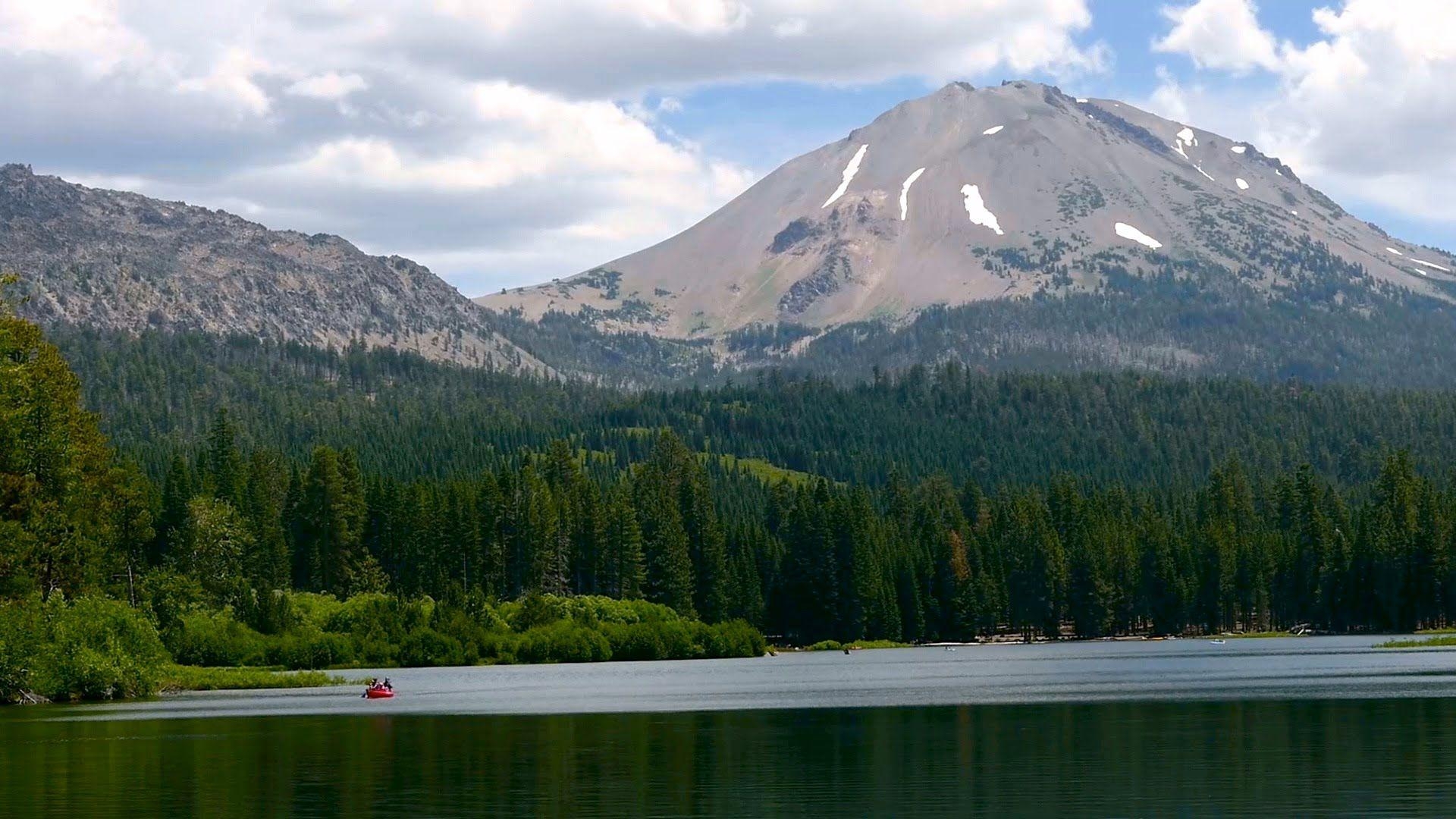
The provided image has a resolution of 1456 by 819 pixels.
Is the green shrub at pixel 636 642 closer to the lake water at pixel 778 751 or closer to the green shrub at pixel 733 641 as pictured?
the green shrub at pixel 733 641

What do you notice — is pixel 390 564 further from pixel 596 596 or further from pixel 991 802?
pixel 991 802

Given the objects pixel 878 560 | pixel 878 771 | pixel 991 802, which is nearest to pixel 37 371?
pixel 878 771

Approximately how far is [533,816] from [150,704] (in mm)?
55844

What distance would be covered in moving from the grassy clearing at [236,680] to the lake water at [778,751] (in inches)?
456

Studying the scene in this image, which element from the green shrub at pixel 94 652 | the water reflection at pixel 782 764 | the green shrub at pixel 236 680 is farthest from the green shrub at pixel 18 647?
the green shrub at pixel 236 680

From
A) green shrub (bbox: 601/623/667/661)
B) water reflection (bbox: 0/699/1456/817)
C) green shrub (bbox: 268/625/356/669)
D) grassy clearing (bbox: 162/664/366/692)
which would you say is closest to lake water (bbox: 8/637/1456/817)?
water reflection (bbox: 0/699/1456/817)

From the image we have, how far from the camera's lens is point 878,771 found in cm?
4788

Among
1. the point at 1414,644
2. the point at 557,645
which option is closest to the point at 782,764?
the point at 557,645

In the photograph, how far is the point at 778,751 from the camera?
180 feet

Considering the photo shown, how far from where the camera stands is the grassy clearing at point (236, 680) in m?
108

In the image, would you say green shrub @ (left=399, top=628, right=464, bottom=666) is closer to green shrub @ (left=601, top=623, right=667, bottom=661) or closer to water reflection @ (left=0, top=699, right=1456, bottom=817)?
green shrub @ (left=601, top=623, right=667, bottom=661)

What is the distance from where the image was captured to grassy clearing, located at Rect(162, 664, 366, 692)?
108 m

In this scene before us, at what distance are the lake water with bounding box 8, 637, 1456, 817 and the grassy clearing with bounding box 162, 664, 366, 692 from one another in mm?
11580

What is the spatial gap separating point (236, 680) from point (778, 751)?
214 ft
